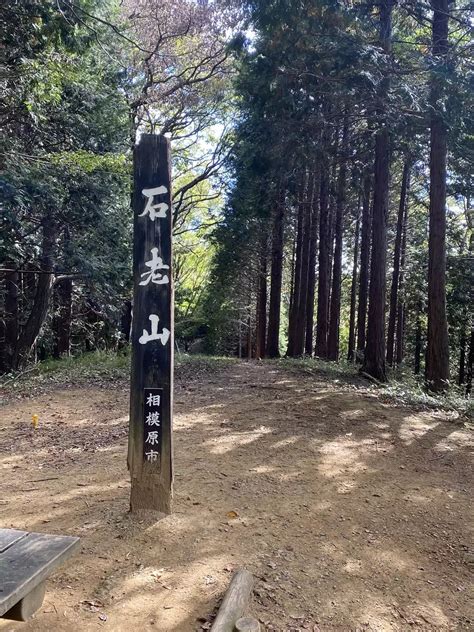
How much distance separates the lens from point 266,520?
3588mm

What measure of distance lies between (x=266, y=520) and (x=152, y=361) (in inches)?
60.4

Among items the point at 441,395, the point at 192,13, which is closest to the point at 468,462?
the point at 441,395

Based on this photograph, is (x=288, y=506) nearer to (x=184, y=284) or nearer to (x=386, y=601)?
(x=386, y=601)

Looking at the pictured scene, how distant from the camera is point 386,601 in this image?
2.72 metres

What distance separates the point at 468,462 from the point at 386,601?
3.04 m

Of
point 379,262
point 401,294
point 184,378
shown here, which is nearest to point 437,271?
point 379,262

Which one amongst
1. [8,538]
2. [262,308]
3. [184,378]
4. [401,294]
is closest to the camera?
[8,538]

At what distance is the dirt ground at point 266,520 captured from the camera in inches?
102

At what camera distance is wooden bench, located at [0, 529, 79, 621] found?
1765 mm

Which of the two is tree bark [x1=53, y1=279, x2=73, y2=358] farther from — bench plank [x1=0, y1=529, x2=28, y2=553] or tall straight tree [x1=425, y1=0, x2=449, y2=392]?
bench plank [x1=0, y1=529, x2=28, y2=553]

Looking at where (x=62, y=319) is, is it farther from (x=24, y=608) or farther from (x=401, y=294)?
(x=24, y=608)

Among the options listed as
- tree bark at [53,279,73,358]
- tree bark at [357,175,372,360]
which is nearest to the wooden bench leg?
tree bark at [53,279,73,358]

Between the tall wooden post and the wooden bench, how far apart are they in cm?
126

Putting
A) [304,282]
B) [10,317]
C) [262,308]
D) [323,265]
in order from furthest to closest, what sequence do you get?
1. [262,308]
2. [304,282]
3. [323,265]
4. [10,317]
